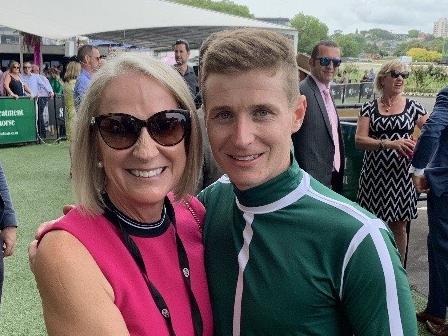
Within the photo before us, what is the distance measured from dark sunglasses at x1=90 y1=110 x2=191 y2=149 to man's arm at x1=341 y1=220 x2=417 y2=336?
59 cm

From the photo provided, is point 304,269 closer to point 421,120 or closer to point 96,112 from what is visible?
point 96,112

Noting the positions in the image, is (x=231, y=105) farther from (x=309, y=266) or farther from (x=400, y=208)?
(x=400, y=208)

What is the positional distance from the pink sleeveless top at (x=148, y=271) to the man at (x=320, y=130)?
9.24 feet

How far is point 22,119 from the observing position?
11.6m

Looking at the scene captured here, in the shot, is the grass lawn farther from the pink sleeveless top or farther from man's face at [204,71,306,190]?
man's face at [204,71,306,190]

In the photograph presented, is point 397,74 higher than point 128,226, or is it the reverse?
point 397,74

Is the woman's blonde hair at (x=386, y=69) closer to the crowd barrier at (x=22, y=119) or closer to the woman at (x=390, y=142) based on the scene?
the woman at (x=390, y=142)

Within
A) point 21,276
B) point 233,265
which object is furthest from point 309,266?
point 21,276

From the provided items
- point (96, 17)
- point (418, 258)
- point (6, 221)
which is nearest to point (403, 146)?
point (418, 258)

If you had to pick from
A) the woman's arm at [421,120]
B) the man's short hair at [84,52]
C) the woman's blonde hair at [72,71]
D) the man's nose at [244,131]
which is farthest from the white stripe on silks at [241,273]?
the woman's blonde hair at [72,71]

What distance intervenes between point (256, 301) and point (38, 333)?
119 inches

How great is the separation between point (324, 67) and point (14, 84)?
370 inches

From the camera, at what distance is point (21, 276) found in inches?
189

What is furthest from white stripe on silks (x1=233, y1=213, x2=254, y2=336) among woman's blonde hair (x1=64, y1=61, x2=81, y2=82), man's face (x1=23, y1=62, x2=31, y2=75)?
man's face (x1=23, y1=62, x2=31, y2=75)
